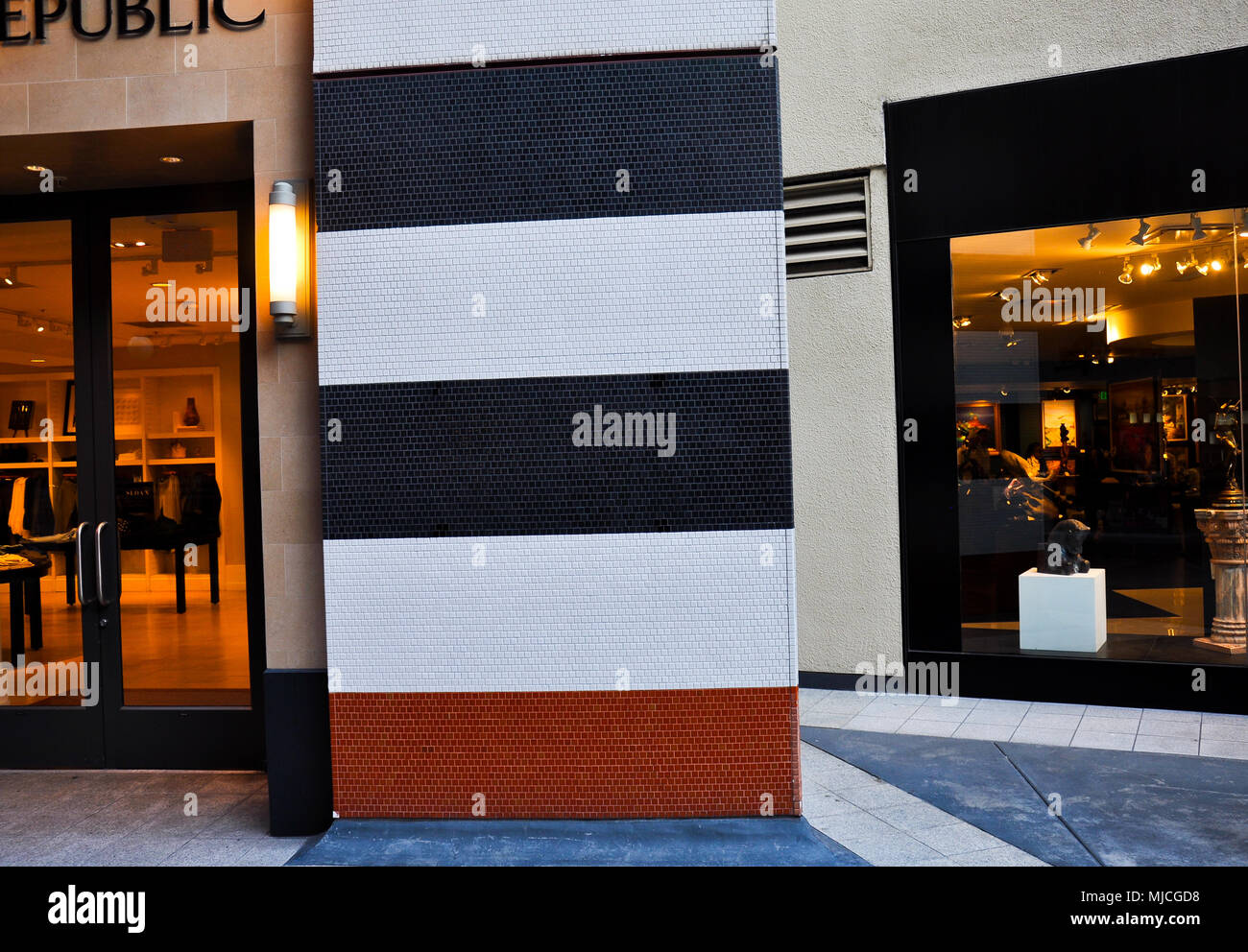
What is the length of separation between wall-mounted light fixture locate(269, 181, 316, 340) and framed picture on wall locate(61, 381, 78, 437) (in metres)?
1.90

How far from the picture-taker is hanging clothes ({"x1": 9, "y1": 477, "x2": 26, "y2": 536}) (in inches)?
219

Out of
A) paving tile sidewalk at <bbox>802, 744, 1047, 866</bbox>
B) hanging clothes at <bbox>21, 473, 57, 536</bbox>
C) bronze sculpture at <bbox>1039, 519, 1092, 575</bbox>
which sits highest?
hanging clothes at <bbox>21, 473, 57, 536</bbox>

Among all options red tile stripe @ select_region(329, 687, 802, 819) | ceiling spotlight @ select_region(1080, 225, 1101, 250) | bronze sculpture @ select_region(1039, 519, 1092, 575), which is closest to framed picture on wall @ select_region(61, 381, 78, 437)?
red tile stripe @ select_region(329, 687, 802, 819)

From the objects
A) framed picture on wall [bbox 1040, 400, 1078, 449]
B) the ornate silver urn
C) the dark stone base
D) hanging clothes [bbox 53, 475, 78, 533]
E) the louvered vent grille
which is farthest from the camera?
Result: the louvered vent grille

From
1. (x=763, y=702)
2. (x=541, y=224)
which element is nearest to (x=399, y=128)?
(x=541, y=224)

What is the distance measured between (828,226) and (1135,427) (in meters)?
2.65

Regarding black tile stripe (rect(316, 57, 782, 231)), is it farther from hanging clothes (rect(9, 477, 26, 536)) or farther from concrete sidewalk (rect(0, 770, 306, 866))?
concrete sidewalk (rect(0, 770, 306, 866))

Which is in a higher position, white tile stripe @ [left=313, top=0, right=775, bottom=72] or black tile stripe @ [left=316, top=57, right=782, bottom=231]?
white tile stripe @ [left=313, top=0, right=775, bottom=72]

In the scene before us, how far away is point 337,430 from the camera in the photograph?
4293mm

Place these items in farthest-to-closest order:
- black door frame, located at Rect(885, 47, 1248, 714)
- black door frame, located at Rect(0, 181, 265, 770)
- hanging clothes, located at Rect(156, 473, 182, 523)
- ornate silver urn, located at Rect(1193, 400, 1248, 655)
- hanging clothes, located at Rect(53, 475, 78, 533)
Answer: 1. ornate silver urn, located at Rect(1193, 400, 1248, 655)
2. black door frame, located at Rect(885, 47, 1248, 714)
3. hanging clothes, located at Rect(53, 475, 78, 533)
4. hanging clothes, located at Rect(156, 473, 182, 523)
5. black door frame, located at Rect(0, 181, 265, 770)

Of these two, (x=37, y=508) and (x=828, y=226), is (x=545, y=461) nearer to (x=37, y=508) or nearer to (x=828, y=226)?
(x=37, y=508)

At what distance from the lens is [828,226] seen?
7234 mm

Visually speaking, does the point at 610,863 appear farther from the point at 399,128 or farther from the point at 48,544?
the point at 48,544
